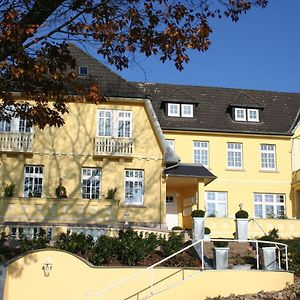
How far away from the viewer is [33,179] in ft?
82.1

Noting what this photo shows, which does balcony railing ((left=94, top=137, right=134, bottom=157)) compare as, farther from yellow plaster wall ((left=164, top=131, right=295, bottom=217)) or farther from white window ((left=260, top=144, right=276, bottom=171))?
white window ((left=260, top=144, right=276, bottom=171))

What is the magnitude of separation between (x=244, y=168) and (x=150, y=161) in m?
9.25

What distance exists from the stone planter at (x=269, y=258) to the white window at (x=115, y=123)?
1137 centimetres

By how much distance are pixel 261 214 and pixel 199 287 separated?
18687 mm

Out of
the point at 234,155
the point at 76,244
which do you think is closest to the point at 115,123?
the point at 234,155

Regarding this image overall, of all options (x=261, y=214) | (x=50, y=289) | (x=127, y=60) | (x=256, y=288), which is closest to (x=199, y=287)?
(x=256, y=288)

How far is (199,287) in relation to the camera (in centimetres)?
1487

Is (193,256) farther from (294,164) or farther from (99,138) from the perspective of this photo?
(294,164)

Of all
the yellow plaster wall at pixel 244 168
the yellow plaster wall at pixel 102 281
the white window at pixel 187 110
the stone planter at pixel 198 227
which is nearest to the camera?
the yellow plaster wall at pixel 102 281

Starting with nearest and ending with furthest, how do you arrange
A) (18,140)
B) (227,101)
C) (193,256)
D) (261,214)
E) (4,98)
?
(4,98) < (193,256) < (18,140) < (261,214) < (227,101)

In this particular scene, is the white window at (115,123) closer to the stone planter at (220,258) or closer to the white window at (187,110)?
the white window at (187,110)

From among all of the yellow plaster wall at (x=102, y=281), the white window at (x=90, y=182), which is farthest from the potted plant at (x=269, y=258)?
the white window at (x=90, y=182)

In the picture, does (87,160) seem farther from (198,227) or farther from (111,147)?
(198,227)

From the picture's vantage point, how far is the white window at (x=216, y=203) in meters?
32.3
